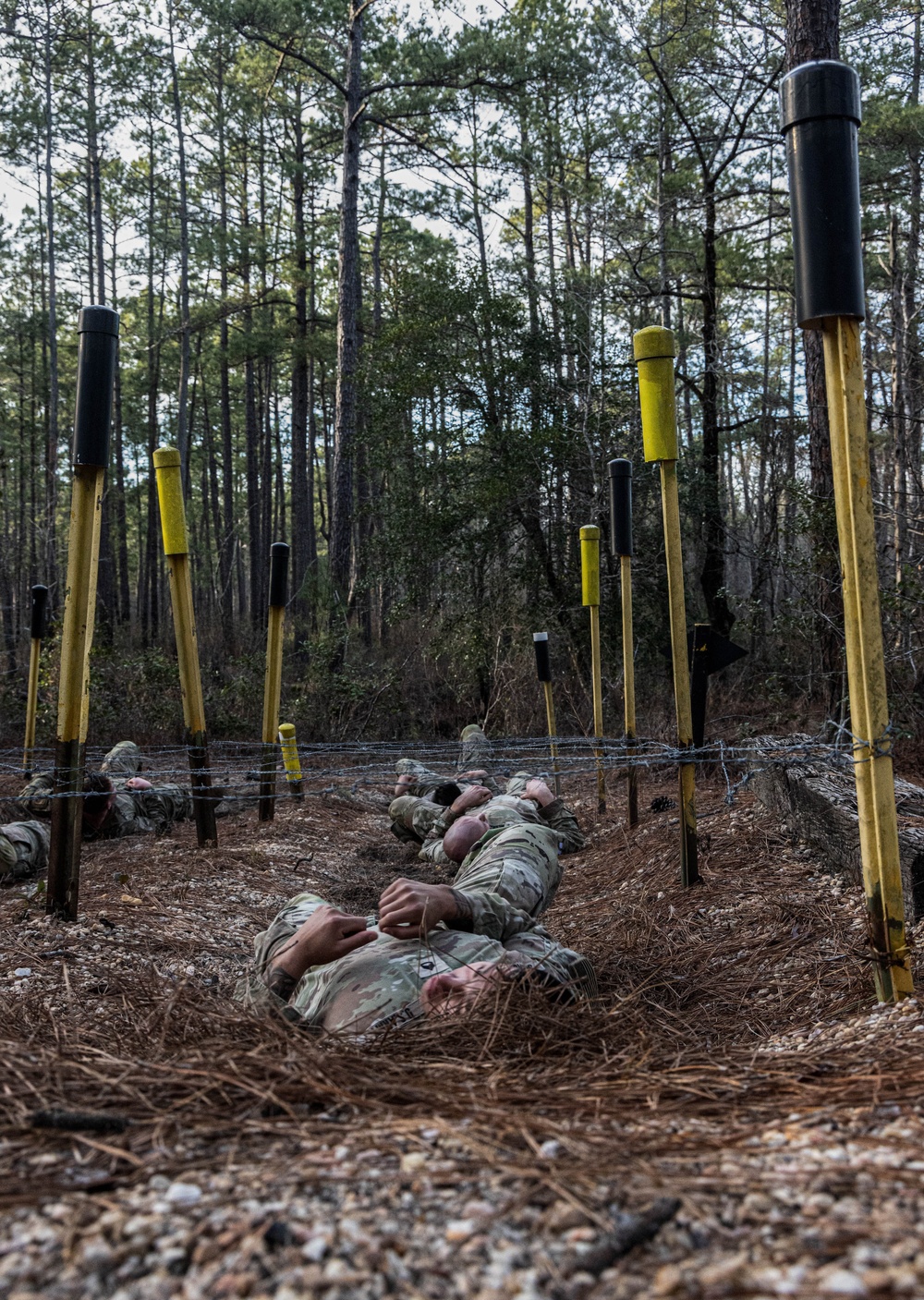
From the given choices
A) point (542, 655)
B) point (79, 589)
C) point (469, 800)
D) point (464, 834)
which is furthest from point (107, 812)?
point (542, 655)

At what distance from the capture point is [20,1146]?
1.34 metres

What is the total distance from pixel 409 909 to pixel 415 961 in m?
0.14

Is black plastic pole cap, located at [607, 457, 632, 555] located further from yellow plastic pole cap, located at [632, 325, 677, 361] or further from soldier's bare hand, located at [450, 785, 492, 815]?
soldier's bare hand, located at [450, 785, 492, 815]

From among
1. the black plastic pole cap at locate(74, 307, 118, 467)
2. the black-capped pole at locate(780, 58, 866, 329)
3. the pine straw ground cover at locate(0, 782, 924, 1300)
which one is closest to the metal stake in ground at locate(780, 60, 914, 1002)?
the black-capped pole at locate(780, 58, 866, 329)

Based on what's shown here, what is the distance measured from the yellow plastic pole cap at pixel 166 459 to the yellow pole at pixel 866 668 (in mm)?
3511

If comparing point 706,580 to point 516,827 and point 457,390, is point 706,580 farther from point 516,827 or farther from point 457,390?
point 516,827

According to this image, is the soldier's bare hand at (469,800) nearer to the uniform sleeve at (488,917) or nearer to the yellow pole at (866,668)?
the uniform sleeve at (488,917)

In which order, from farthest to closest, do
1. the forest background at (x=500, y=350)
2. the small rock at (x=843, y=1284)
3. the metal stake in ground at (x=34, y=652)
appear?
1. the forest background at (x=500, y=350)
2. the metal stake in ground at (x=34, y=652)
3. the small rock at (x=843, y=1284)

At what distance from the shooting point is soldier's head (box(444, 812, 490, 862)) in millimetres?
3599

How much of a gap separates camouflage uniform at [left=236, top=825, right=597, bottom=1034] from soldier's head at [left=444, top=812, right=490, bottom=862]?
791 millimetres

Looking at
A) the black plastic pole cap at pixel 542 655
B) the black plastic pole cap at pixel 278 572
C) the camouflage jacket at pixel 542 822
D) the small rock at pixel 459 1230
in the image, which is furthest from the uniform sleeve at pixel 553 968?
the black plastic pole cap at pixel 542 655

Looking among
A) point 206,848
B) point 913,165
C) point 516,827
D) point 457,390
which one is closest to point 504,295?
point 457,390

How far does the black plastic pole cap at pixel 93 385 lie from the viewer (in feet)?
11.5

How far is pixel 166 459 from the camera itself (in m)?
4.80
